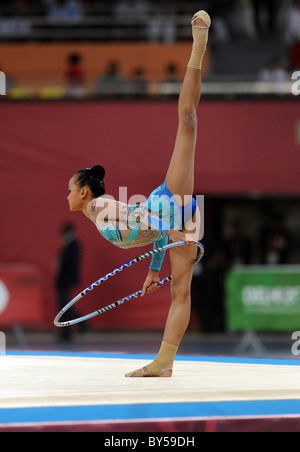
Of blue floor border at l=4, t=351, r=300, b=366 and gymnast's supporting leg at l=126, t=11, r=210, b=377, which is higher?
gymnast's supporting leg at l=126, t=11, r=210, b=377

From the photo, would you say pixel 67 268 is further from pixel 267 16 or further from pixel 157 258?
pixel 267 16

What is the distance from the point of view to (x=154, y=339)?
11.1 metres

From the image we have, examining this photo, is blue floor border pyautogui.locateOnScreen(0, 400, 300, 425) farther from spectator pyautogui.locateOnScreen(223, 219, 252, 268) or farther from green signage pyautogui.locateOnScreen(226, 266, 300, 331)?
spectator pyautogui.locateOnScreen(223, 219, 252, 268)

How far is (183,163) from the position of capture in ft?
14.8

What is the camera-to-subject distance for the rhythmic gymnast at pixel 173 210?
4.41 metres

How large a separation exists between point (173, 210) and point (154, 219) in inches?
6.8


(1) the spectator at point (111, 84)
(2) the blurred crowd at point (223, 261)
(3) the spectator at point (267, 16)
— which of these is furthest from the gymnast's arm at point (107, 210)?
(3) the spectator at point (267, 16)

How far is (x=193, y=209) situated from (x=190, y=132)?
473mm

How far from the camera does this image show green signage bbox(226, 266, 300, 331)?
9.46 metres

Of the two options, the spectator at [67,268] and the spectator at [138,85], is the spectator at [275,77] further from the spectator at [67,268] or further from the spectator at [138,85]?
the spectator at [67,268]

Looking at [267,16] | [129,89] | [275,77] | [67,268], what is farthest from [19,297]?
[267,16]

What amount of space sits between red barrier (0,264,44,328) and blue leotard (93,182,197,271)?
567 cm

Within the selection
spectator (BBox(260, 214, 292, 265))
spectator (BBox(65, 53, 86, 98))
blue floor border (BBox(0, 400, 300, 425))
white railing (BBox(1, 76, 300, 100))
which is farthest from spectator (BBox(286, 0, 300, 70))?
blue floor border (BBox(0, 400, 300, 425))

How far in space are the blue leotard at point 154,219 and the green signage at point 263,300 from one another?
4.95 meters
